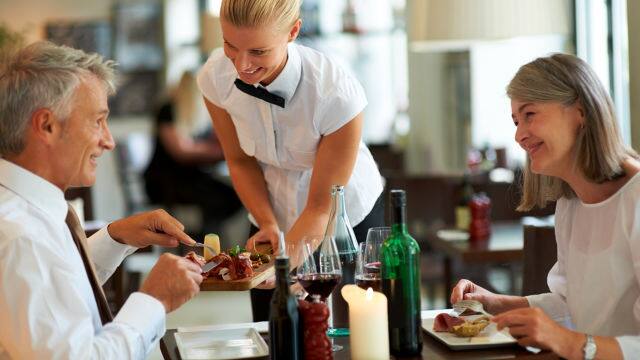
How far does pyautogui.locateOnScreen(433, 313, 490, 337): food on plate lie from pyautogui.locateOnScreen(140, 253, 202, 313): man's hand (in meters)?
0.52

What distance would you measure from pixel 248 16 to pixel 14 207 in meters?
0.93

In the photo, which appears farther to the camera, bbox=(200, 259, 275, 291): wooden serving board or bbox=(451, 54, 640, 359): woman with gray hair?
bbox=(200, 259, 275, 291): wooden serving board

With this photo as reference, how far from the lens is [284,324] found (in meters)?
1.70

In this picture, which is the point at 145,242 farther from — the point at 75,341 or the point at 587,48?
the point at 587,48

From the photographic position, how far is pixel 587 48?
238 inches

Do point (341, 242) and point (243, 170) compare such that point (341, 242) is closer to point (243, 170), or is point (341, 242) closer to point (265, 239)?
point (265, 239)

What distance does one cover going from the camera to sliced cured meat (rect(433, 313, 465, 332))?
1986 millimetres

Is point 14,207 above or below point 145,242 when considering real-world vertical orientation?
above

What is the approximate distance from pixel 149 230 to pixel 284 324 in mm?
664

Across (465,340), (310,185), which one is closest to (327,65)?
(310,185)

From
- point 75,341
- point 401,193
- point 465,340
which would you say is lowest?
point 465,340

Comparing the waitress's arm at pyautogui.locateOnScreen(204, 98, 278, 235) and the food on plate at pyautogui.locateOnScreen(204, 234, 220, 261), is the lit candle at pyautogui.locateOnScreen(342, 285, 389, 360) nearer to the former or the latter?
the food on plate at pyautogui.locateOnScreen(204, 234, 220, 261)

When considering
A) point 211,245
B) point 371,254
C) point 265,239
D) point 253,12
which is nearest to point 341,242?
point 371,254

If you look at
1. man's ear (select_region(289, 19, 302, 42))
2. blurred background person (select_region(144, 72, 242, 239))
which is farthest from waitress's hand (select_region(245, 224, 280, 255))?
blurred background person (select_region(144, 72, 242, 239))
